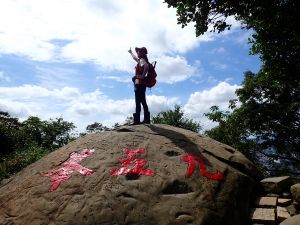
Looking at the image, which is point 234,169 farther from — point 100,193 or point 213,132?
point 213,132

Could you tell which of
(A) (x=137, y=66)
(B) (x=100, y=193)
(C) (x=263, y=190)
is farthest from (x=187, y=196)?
(A) (x=137, y=66)

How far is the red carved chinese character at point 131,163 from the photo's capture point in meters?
7.41

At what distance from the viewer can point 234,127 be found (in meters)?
21.9

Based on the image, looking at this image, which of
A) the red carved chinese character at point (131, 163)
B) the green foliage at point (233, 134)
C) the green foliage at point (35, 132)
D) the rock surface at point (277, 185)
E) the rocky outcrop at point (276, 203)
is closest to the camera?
the rocky outcrop at point (276, 203)

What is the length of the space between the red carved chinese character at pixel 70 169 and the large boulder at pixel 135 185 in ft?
0.08

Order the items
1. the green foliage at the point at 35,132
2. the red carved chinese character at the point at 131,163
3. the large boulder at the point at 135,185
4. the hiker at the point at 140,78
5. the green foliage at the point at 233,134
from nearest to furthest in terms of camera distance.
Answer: the large boulder at the point at 135,185 < the red carved chinese character at the point at 131,163 < the hiker at the point at 140,78 < the green foliage at the point at 233,134 < the green foliage at the point at 35,132

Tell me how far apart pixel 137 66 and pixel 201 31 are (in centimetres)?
286

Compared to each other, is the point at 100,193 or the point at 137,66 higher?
the point at 137,66

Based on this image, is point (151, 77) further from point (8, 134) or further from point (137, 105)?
point (8, 134)

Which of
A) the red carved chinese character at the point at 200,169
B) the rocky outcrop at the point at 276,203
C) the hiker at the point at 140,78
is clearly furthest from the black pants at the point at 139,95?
the rocky outcrop at the point at 276,203

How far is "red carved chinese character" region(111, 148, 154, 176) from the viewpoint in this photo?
24.3 ft

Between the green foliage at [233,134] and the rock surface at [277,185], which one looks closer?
the rock surface at [277,185]

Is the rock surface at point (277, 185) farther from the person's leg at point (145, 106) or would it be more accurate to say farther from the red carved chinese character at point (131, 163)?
the person's leg at point (145, 106)

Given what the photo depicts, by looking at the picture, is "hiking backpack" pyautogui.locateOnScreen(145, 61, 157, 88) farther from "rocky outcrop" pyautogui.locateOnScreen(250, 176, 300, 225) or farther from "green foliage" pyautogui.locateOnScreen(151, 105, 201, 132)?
"green foliage" pyautogui.locateOnScreen(151, 105, 201, 132)
